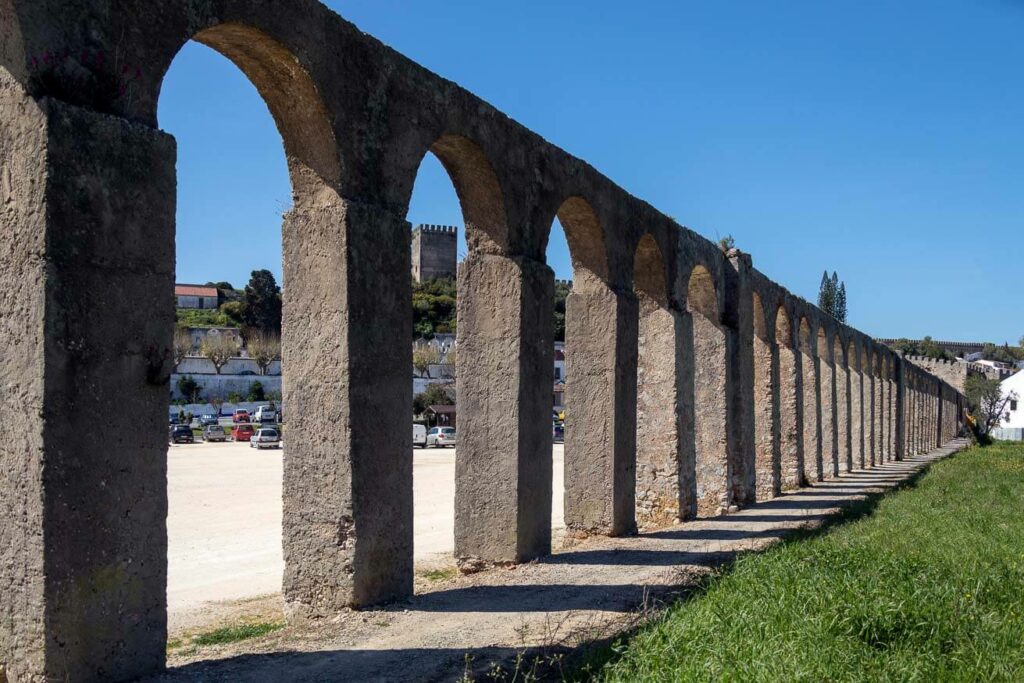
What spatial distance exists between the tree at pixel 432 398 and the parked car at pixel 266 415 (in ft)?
23.9

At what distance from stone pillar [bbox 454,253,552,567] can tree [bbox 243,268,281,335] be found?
189 feet

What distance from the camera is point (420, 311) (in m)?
60.5

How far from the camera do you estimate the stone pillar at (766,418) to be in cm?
1628

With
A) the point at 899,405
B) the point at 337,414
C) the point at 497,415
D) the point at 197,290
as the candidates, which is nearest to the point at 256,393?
the point at 899,405

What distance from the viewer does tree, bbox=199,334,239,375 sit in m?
55.0

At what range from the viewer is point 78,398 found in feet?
14.7

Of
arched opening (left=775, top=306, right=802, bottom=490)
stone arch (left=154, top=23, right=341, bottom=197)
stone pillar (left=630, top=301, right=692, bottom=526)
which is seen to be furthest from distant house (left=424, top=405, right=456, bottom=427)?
stone arch (left=154, top=23, right=341, bottom=197)

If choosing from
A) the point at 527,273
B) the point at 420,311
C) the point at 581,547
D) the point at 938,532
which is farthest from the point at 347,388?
the point at 420,311

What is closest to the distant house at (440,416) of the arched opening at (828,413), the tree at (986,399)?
the arched opening at (828,413)

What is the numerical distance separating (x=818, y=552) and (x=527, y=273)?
10.6 feet

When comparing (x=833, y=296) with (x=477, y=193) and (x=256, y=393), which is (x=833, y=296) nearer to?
(x=256, y=393)

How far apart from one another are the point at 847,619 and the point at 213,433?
38327 mm

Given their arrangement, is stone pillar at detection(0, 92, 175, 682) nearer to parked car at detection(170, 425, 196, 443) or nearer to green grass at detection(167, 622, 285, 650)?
green grass at detection(167, 622, 285, 650)

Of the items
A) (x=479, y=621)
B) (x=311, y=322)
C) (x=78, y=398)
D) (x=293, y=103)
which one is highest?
(x=293, y=103)
